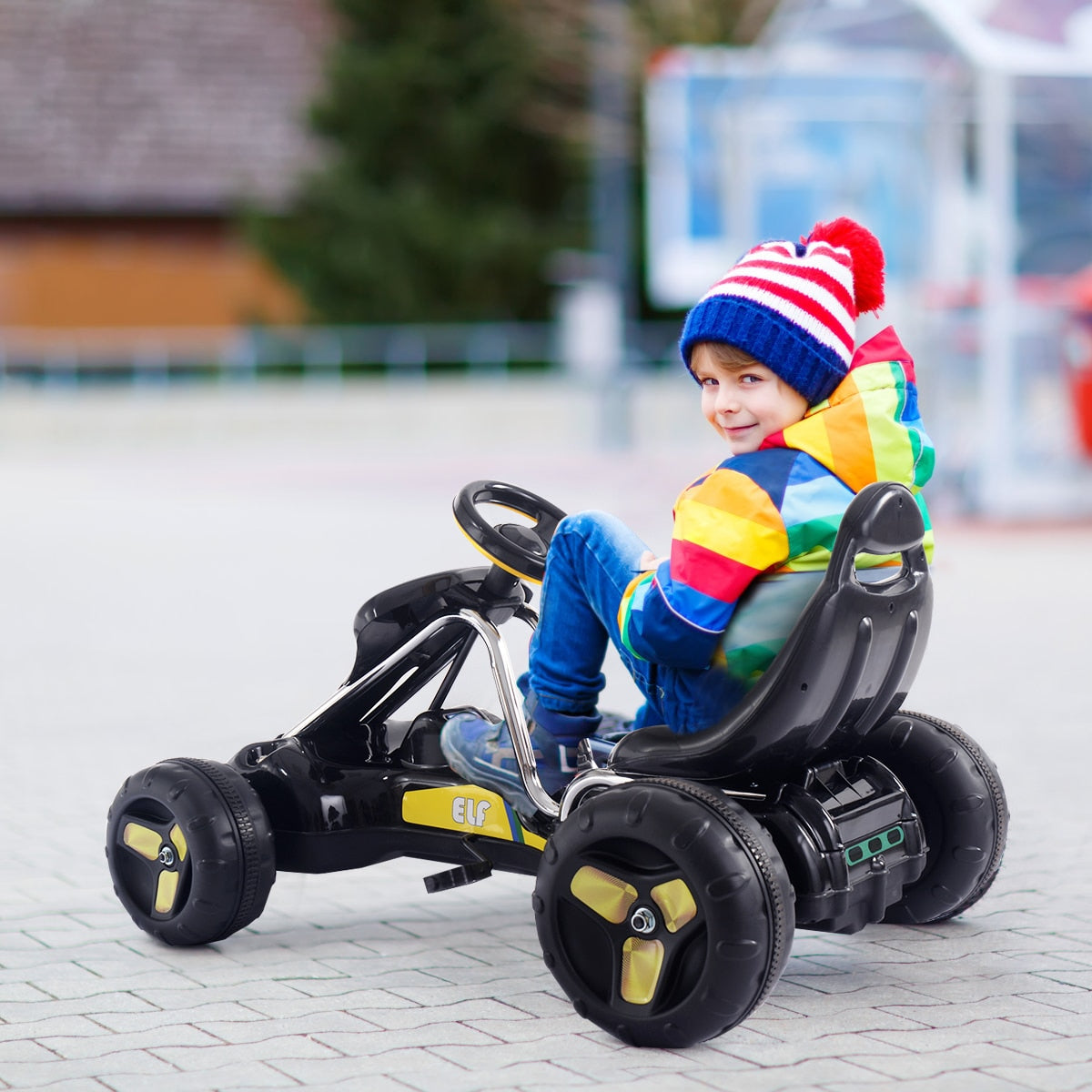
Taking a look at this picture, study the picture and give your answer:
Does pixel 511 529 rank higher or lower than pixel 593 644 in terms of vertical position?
higher

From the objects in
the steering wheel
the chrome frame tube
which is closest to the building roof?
the steering wheel

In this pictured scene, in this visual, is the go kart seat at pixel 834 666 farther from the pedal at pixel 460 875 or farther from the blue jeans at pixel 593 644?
the pedal at pixel 460 875

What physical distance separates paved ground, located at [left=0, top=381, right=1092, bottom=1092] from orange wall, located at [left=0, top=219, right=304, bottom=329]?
1594 centimetres

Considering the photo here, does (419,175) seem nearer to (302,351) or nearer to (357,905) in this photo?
(302,351)

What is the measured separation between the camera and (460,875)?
4.07 meters

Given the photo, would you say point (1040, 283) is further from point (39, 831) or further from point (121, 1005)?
point (121, 1005)

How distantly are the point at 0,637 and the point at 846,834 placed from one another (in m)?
6.02

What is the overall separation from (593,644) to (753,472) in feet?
1.72

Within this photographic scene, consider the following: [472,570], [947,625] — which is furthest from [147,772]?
[947,625]

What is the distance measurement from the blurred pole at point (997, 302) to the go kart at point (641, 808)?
9.70 meters

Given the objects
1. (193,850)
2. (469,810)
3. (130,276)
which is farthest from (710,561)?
(130,276)

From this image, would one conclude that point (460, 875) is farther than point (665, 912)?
Yes

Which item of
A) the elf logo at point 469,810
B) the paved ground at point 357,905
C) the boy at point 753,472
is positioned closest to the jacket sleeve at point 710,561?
the boy at point 753,472

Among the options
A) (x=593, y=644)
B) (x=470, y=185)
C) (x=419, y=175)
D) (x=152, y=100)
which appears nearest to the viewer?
(x=593, y=644)
